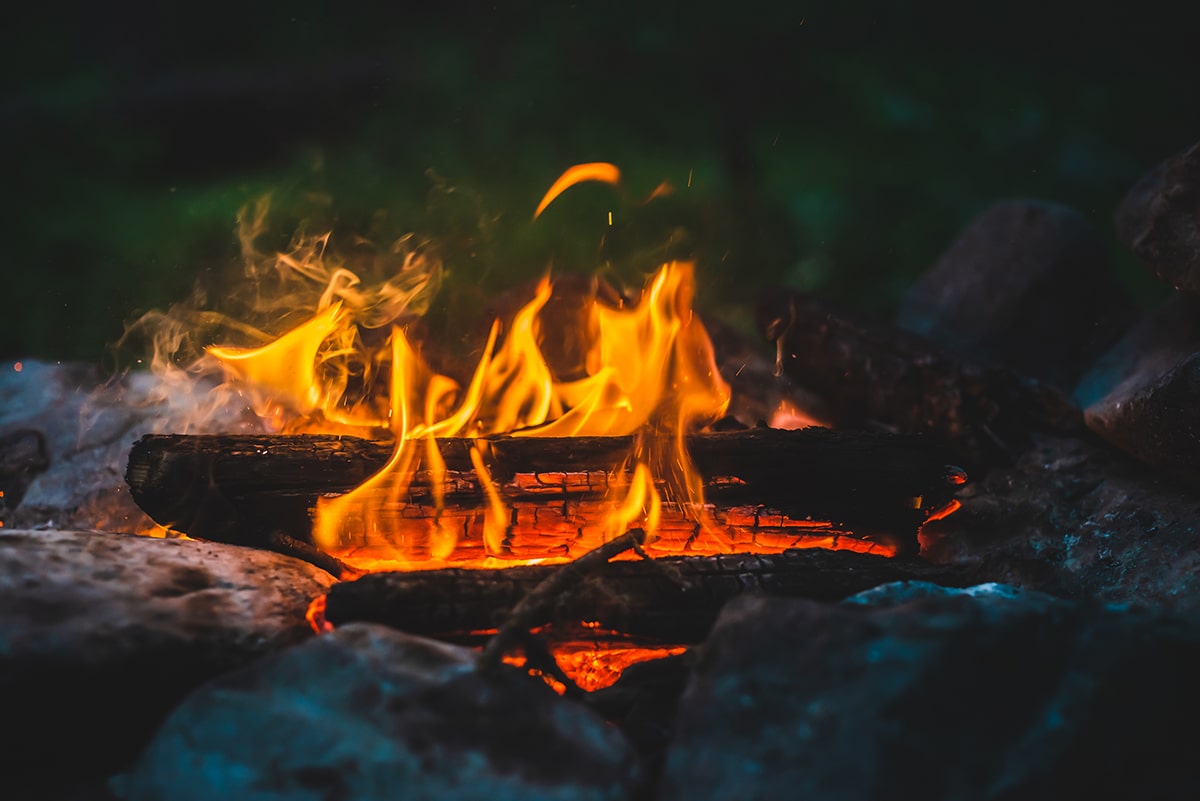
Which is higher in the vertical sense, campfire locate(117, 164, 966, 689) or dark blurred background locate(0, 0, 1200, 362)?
dark blurred background locate(0, 0, 1200, 362)

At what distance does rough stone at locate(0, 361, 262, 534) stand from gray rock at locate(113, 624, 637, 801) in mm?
2437

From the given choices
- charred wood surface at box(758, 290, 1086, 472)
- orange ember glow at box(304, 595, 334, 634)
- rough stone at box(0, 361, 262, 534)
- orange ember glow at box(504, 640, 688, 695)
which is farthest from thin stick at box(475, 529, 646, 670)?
rough stone at box(0, 361, 262, 534)

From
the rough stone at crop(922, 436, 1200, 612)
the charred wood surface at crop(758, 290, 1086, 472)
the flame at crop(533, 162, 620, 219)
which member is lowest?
the rough stone at crop(922, 436, 1200, 612)

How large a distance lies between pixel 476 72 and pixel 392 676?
535 cm

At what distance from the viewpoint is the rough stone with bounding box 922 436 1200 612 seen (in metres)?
2.83

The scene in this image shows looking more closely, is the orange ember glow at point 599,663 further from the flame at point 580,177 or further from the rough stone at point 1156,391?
the flame at point 580,177

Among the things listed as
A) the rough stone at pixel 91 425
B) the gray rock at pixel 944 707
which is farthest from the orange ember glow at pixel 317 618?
the rough stone at pixel 91 425

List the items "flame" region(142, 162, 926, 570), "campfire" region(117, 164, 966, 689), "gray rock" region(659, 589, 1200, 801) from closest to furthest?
"gray rock" region(659, 589, 1200, 801) → "campfire" region(117, 164, 966, 689) → "flame" region(142, 162, 926, 570)

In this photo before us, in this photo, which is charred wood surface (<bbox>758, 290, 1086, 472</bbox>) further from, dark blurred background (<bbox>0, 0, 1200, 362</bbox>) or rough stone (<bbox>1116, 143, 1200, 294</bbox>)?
dark blurred background (<bbox>0, 0, 1200, 362</bbox>)

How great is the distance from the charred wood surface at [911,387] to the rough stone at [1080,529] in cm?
15

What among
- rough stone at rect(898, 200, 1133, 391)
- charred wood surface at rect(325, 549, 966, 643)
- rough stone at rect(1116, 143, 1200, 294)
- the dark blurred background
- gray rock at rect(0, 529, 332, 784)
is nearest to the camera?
gray rock at rect(0, 529, 332, 784)

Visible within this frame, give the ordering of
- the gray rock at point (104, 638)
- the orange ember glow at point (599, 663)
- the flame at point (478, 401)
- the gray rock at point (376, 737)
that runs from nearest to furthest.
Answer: the gray rock at point (376, 737) < the gray rock at point (104, 638) < the orange ember glow at point (599, 663) < the flame at point (478, 401)

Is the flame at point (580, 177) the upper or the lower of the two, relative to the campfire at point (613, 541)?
upper

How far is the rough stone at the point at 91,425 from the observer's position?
3.75 metres
